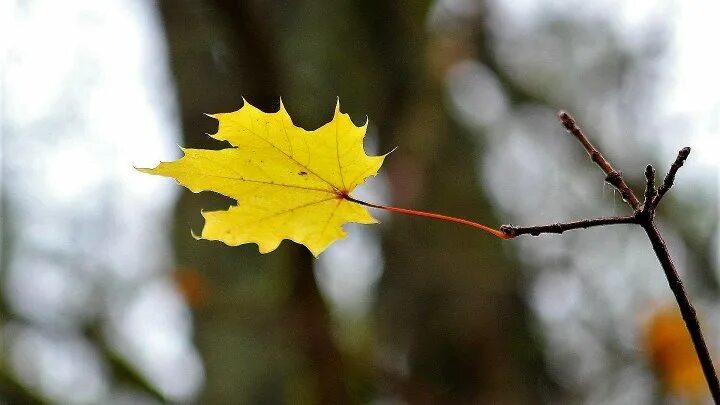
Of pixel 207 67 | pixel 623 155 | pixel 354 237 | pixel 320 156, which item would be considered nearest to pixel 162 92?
pixel 207 67

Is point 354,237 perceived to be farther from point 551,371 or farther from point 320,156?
point 320,156

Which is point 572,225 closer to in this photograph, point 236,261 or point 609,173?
point 609,173

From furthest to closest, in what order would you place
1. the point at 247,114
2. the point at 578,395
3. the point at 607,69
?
1. the point at 607,69
2. the point at 578,395
3. the point at 247,114

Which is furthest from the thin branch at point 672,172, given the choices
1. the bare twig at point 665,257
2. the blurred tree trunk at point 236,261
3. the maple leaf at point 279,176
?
the blurred tree trunk at point 236,261

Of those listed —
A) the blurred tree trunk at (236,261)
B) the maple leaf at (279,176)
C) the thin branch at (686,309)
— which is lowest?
the thin branch at (686,309)

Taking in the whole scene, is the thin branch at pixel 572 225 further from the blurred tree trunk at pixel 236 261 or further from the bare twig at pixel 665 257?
the blurred tree trunk at pixel 236 261

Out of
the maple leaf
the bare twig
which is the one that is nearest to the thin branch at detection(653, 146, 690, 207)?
the bare twig

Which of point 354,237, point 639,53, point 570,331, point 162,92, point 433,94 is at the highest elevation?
point 639,53
